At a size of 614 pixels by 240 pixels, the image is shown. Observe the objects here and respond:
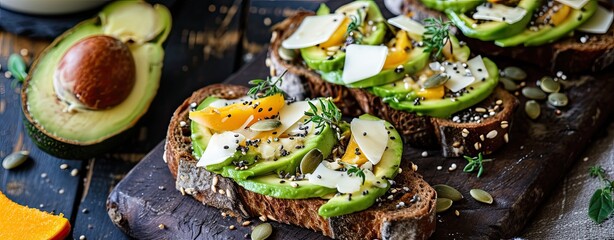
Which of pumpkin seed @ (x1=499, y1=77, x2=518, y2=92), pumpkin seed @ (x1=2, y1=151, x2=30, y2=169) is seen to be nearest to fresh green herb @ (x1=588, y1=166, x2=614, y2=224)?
pumpkin seed @ (x1=499, y1=77, x2=518, y2=92)

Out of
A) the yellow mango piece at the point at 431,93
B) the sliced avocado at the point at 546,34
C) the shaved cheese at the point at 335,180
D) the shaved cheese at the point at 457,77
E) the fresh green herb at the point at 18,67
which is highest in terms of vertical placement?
the shaved cheese at the point at 335,180

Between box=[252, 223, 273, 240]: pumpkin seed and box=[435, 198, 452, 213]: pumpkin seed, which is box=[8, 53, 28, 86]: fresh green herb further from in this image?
box=[435, 198, 452, 213]: pumpkin seed

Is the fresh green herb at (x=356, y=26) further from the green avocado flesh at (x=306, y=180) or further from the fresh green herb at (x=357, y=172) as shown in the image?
the fresh green herb at (x=357, y=172)

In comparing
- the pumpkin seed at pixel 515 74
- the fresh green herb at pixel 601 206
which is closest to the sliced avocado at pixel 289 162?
the fresh green herb at pixel 601 206

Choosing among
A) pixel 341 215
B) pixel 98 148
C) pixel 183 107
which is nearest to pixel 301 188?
pixel 341 215

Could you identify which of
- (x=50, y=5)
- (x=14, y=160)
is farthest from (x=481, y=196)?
(x=50, y=5)

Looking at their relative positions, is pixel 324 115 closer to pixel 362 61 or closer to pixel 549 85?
pixel 362 61

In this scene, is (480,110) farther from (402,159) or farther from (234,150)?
(234,150)
